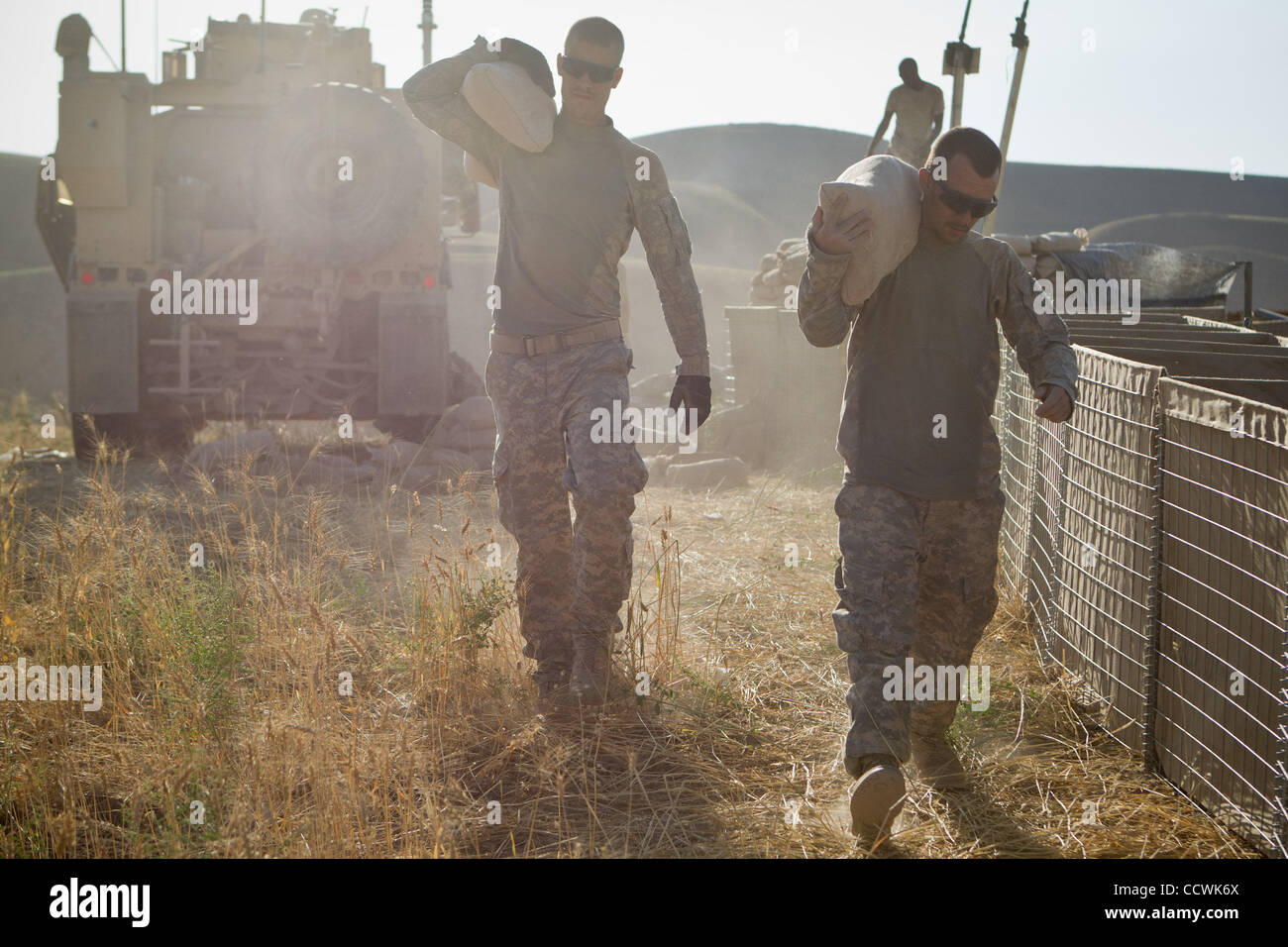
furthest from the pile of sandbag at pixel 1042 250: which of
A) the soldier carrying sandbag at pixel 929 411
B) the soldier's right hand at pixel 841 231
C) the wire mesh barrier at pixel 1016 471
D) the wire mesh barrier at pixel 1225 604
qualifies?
the soldier's right hand at pixel 841 231

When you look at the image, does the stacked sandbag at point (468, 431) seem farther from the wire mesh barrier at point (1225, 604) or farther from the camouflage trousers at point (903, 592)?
the wire mesh barrier at point (1225, 604)

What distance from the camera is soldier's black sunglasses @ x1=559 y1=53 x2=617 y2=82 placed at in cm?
445

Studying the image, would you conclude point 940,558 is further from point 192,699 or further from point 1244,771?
point 192,699

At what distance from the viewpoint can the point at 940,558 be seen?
3711 mm

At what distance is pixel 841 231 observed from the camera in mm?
3436

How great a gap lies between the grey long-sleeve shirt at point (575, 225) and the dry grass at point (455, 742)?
0.73 m

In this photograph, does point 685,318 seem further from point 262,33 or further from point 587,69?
point 262,33

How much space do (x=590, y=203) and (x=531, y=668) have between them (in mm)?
1733

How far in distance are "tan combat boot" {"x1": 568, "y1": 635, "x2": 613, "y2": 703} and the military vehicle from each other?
21.6ft

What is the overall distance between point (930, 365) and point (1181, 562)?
979mm

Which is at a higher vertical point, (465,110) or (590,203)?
(465,110)

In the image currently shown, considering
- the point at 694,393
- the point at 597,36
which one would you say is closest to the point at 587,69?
the point at 597,36

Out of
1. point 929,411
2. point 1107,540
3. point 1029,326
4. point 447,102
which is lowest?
point 1107,540
